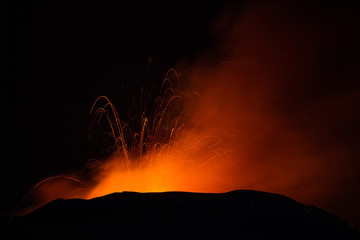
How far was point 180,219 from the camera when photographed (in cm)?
263

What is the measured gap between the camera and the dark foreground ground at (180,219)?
8.14ft

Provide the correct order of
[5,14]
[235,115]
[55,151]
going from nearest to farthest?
[5,14] → [55,151] → [235,115]

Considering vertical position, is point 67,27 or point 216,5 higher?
point 216,5

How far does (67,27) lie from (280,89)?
511 cm

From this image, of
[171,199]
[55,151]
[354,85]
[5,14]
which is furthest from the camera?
[354,85]

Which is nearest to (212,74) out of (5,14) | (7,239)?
(5,14)

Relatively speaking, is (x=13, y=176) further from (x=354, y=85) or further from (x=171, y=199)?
(x=354, y=85)

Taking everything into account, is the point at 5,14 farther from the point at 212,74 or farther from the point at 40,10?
the point at 212,74

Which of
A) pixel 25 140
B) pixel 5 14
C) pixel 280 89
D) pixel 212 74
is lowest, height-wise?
pixel 25 140

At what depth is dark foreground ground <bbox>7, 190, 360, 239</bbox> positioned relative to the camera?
2.48m

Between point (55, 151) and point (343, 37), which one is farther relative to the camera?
point (343, 37)

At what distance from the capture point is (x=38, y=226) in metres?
2.69

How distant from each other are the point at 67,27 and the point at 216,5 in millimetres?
3383

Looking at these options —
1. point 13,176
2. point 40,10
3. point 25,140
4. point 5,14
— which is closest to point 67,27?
point 40,10
